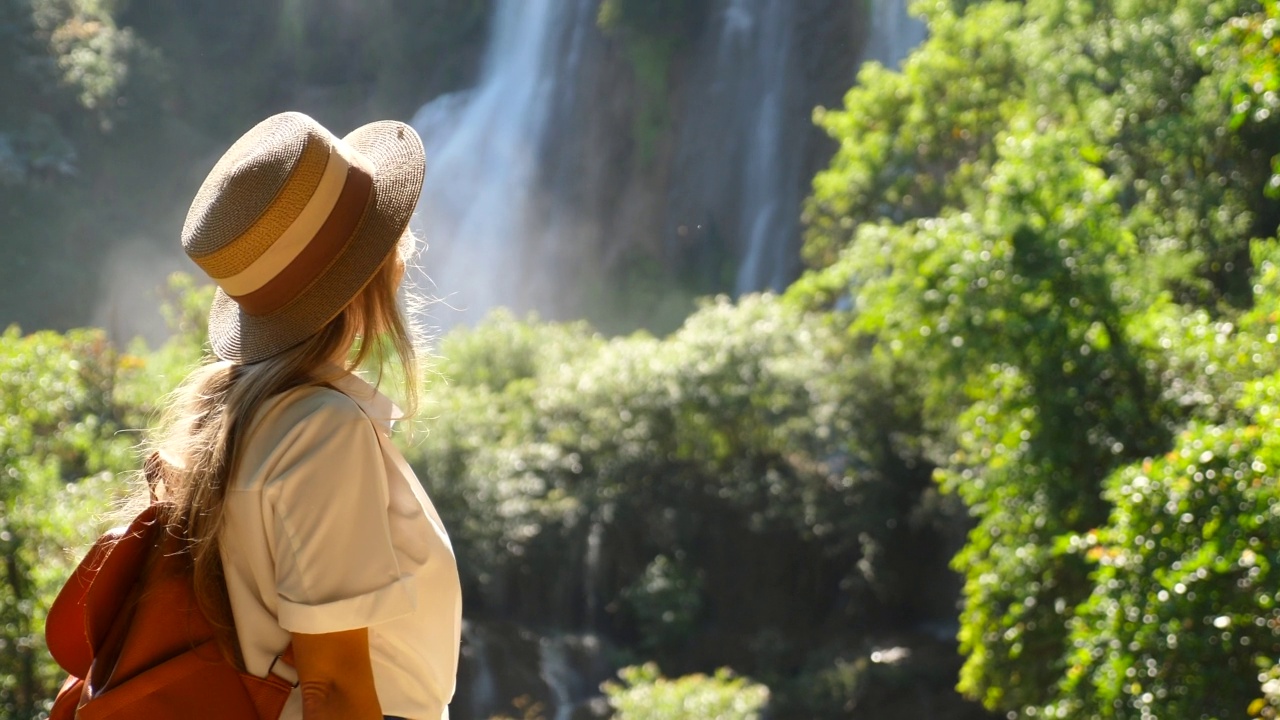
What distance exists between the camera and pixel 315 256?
134cm

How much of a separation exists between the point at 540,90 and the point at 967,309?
63.6 feet

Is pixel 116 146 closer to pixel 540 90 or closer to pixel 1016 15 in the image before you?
pixel 540 90

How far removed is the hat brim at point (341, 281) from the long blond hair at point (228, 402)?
0.02 metres

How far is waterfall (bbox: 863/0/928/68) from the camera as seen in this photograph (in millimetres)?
19922

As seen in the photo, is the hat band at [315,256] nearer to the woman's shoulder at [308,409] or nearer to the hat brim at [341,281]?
the hat brim at [341,281]

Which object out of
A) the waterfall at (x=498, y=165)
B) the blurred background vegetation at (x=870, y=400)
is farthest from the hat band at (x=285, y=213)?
the waterfall at (x=498, y=165)

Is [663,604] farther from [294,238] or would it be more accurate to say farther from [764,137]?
[294,238]

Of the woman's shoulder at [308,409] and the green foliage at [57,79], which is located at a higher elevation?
the green foliage at [57,79]

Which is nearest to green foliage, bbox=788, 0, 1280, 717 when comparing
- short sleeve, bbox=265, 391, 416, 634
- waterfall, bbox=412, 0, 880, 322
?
short sleeve, bbox=265, 391, 416, 634

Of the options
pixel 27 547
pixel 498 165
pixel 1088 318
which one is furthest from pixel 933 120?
pixel 498 165

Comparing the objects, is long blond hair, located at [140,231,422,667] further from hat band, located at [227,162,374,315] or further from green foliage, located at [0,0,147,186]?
green foliage, located at [0,0,147,186]

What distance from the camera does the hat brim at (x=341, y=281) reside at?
4.39ft

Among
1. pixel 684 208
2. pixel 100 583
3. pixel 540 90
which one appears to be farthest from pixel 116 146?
pixel 100 583

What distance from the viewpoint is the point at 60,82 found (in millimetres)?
21312
